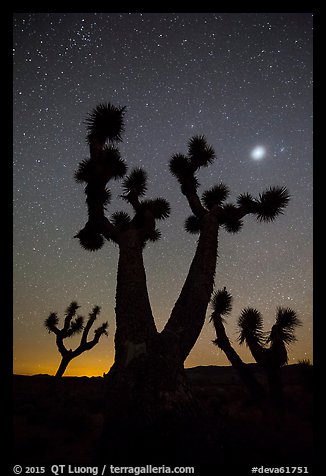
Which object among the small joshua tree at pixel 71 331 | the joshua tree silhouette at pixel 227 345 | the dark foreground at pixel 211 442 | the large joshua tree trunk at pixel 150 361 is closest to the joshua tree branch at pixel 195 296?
the large joshua tree trunk at pixel 150 361

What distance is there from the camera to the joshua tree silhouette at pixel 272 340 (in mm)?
8695

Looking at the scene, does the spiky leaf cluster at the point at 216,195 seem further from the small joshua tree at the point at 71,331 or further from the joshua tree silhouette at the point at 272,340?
the small joshua tree at the point at 71,331

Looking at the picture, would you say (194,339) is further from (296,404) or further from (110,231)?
(296,404)

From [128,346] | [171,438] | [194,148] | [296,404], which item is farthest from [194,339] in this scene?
[296,404]

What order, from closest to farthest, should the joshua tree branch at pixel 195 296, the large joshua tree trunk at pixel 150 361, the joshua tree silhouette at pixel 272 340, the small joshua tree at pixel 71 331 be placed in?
the large joshua tree trunk at pixel 150 361 → the joshua tree branch at pixel 195 296 → the joshua tree silhouette at pixel 272 340 → the small joshua tree at pixel 71 331

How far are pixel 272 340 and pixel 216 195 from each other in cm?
442

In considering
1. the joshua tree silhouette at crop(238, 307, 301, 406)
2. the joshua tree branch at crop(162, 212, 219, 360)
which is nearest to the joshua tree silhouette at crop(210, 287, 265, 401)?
the joshua tree silhouette at crop(238, 307, 301, 406)

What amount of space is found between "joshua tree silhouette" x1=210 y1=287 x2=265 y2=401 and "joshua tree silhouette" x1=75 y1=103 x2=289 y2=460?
7.88 feet

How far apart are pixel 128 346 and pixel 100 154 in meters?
4.44

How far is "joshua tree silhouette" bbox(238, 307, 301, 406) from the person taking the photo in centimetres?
870

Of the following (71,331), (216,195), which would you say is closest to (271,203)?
(216,195)

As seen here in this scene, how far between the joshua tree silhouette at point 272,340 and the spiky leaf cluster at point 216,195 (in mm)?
3555

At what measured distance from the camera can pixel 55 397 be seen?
43.2 feet

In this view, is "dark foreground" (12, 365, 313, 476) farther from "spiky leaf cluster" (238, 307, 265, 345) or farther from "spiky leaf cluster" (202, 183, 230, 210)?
"spiky leaf cluster" (202, 183, 230, 210)
